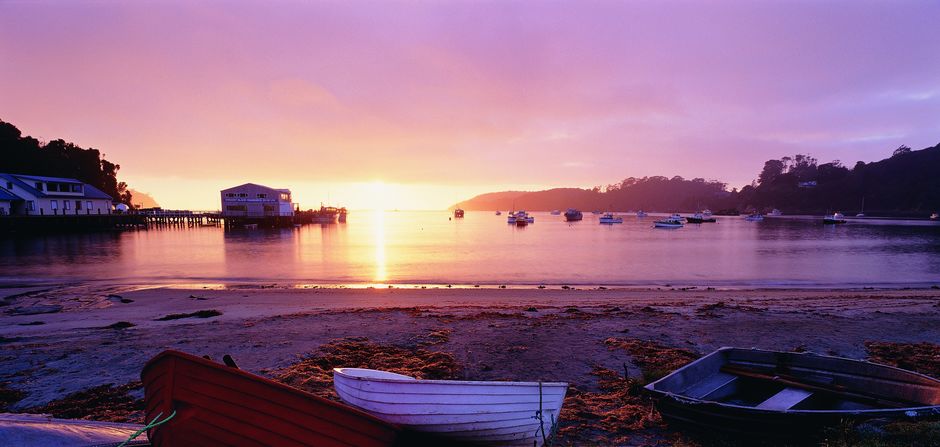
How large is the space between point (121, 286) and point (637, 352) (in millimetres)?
27024

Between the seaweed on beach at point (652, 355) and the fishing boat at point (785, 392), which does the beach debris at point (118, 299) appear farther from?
the fishing boat at point (785, 392)

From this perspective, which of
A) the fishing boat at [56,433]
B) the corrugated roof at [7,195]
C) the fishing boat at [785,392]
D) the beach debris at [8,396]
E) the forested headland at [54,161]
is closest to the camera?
the fishing boat at [56,433]

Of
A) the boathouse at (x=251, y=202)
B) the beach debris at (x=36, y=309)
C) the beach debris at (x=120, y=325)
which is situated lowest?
the beach debris at (x=36, y=309)

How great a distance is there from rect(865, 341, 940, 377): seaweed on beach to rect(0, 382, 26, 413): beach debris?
16456 mm

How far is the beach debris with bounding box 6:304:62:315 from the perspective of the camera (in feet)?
50.1

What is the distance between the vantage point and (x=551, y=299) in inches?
722

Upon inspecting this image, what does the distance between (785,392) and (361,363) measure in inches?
299

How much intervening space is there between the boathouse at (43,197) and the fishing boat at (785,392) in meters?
87.7

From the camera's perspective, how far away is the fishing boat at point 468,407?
4781 millimetres

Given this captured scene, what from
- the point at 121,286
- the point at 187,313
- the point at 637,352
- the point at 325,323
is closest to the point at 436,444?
the point at 637,352

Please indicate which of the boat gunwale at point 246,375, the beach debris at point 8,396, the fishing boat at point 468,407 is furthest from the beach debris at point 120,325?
the fishing boat at point 468,407

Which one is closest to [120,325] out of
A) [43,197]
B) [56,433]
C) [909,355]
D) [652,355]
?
[56,433]

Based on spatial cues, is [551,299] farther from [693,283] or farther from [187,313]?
[187,313]

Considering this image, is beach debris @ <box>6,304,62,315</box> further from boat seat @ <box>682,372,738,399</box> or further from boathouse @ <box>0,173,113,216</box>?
boathouse @ <box>0,173,113,216</box>
